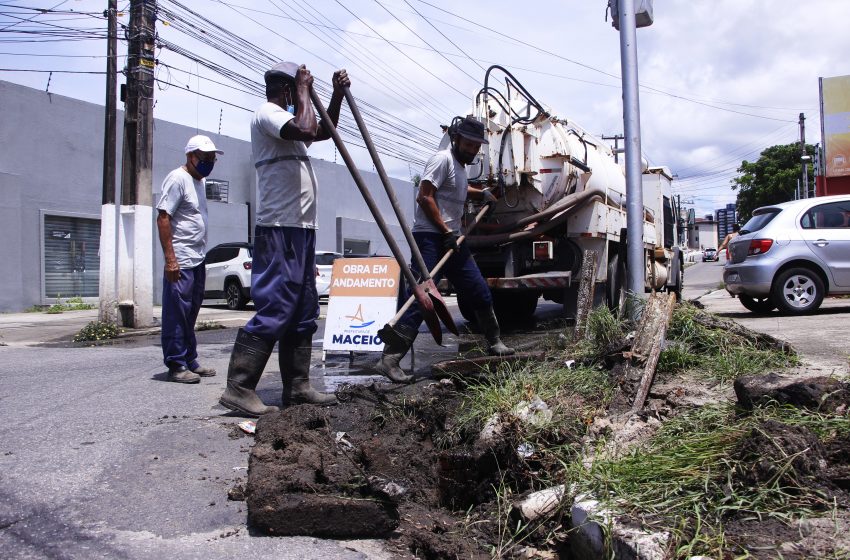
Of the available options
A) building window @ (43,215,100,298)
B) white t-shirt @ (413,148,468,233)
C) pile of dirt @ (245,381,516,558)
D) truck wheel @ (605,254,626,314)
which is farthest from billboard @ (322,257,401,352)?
building window @ (43,215,100,298)

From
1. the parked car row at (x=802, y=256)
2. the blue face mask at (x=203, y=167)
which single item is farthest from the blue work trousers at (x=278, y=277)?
the parked car row at (x=802, y=256)

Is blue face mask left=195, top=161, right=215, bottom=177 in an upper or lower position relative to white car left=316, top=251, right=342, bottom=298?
upper

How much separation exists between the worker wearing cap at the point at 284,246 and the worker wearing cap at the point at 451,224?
1248 mm

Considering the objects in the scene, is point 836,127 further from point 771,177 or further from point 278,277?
point 278,277

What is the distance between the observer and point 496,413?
11.1 feet

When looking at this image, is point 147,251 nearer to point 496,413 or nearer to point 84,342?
point 84,342

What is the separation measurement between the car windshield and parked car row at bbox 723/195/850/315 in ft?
0.40

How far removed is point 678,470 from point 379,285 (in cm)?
431

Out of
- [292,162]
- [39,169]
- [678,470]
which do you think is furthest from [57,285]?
[678,470]

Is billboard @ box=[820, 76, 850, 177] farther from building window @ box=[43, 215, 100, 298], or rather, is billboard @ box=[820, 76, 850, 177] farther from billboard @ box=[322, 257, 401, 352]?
billboard @ box=[322, 257, 401, 352]

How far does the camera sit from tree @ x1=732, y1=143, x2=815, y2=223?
5191 centimetres

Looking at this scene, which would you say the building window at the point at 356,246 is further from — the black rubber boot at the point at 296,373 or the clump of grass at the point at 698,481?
the clump of grass at the point at 698,481

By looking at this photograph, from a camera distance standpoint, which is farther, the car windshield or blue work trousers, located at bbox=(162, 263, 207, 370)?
the car windshield

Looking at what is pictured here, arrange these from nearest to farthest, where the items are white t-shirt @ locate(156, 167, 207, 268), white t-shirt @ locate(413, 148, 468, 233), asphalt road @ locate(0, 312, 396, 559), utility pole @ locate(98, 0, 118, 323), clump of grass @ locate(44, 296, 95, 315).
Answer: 1. asphalt road @ locate(0, 312, 396, 559)
2. white t-shirt @ locate(156, 167, 207, 268)
3. white t-shirt @ locate(413, 148, 468, 233)
4. utility pole @ locate(98, 0, 118, 323)
5. clump of grass @ locate(44, 296, 95, 315)
